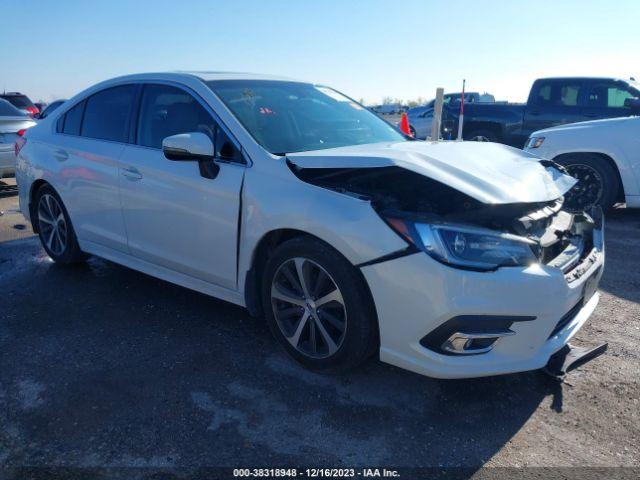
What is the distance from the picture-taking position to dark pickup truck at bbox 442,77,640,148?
9.36 meters

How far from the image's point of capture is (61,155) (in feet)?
14.4

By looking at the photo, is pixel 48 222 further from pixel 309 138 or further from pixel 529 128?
pixel 529 128

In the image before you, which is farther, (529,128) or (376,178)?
(529,128)

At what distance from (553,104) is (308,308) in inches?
360

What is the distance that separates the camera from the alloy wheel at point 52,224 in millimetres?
4676

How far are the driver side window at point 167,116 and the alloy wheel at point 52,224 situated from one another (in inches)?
55.5

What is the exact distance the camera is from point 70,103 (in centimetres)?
455

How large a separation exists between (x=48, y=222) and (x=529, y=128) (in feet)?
30.1

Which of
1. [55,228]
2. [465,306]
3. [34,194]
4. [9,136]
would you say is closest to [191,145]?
[465,306]

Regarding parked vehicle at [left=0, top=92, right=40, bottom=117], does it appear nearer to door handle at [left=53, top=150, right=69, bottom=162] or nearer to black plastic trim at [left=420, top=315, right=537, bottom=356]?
door handle at [left=53, top=150, right=69, bottom=162]

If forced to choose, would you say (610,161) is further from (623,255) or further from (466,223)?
(466,223)

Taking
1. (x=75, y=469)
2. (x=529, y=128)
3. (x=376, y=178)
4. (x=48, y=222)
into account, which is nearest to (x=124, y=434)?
(x=75, y=469)

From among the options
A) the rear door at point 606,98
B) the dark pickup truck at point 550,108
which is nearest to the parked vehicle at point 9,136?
the dark pickup truck at point 550,108

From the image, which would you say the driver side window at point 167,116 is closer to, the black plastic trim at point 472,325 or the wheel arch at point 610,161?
the black plastic trim at point 472,325
